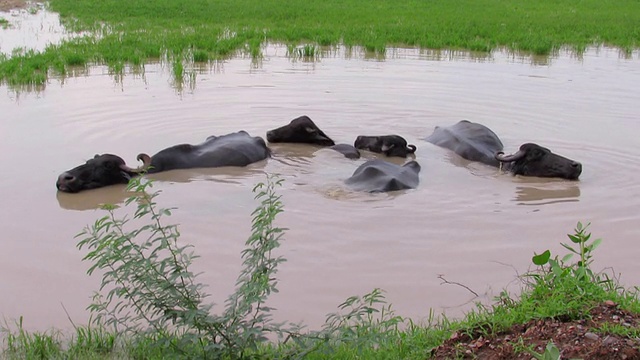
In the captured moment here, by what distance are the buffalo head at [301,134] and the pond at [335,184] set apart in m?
0.15

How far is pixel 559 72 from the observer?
11758 mm

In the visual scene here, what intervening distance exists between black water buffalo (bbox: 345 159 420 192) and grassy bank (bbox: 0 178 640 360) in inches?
87.6

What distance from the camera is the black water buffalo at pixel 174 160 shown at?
19.6 feet

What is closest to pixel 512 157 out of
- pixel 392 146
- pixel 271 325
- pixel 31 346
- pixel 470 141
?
pixel 470 141

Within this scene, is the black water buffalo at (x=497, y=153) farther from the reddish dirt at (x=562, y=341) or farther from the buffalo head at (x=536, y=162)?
the reddish dirt at (x=562, y=341)

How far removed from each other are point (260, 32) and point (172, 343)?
511 inches

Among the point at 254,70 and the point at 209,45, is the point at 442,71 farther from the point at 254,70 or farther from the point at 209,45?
the point at 209,45

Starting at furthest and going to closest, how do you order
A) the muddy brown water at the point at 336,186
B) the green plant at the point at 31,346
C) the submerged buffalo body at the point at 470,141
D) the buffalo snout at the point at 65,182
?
the submerged buffalo body at the point at 470,141 → the buffalo snout at the point at 65,182 → the muddy brown water at the point at 336,186 → the green plant at the point at 31,346

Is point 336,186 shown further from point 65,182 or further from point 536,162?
point 65,182

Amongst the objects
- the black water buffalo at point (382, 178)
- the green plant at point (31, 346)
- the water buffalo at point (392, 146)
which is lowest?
the green plant at point (31, 346)

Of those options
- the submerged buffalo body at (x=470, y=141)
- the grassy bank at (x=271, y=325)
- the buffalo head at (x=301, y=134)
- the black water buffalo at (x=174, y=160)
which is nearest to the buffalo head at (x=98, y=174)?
the black water buffalo at (x=174, y=160)

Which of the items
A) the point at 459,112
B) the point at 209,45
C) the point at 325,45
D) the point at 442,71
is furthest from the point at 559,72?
the point at 209,45

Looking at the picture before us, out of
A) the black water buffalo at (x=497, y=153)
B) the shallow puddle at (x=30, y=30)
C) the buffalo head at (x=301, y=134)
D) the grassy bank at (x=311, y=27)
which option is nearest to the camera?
the black water buffalo at (x=497, y=153)

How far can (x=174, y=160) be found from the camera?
6473 millimetres
